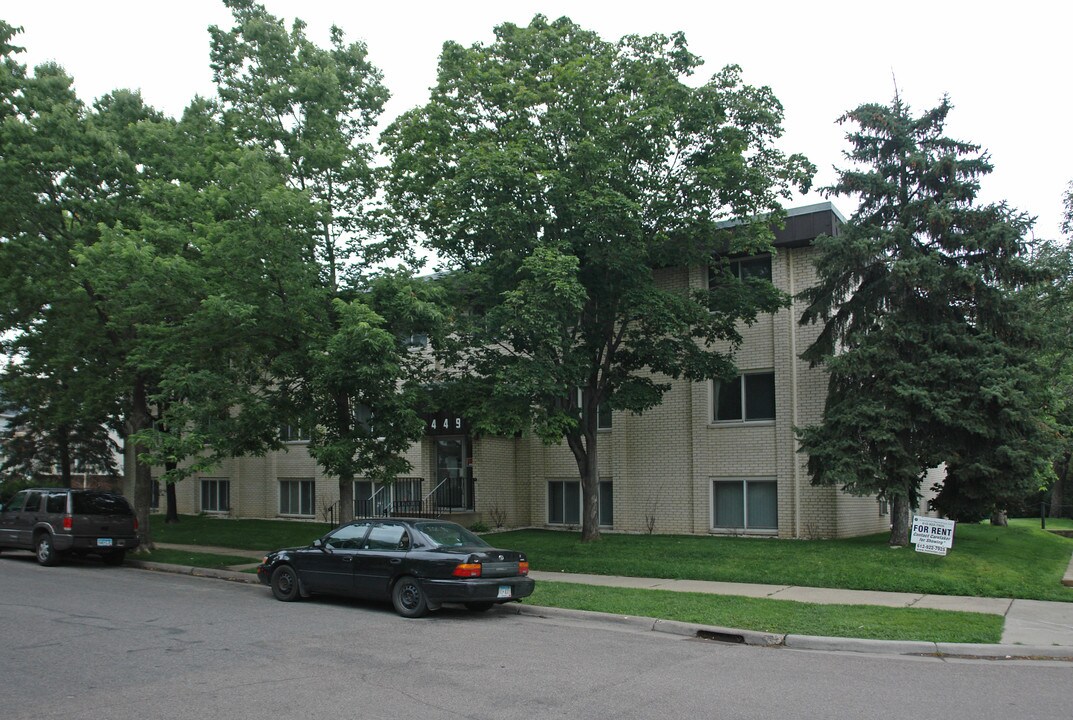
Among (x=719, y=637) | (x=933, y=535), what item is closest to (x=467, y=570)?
(x=719, y=637)

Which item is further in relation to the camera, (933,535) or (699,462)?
(699,462)

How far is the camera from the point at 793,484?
21188 millimetres

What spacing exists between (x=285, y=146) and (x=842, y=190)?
11767 mm

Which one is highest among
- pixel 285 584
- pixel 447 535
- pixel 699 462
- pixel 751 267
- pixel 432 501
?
pixel 751 267

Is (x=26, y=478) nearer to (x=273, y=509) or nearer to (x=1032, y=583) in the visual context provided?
(x=273, y=509)

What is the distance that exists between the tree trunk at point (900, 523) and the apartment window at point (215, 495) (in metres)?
24.0

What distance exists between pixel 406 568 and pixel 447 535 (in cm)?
88

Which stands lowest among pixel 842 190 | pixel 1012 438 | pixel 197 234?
pixel 1012 438

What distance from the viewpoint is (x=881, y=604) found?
12703 millimetres

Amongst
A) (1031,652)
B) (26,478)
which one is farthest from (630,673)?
(26,478)

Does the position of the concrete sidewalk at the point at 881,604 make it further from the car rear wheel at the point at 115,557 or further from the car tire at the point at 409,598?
the car rear wheel at the point at 115,557

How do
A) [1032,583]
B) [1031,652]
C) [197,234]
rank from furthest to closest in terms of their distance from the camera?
[197,234] < [1032,583] < [1031,652]

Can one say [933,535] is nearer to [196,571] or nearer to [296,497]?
[196,571]

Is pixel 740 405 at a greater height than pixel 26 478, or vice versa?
pixel 740 405
